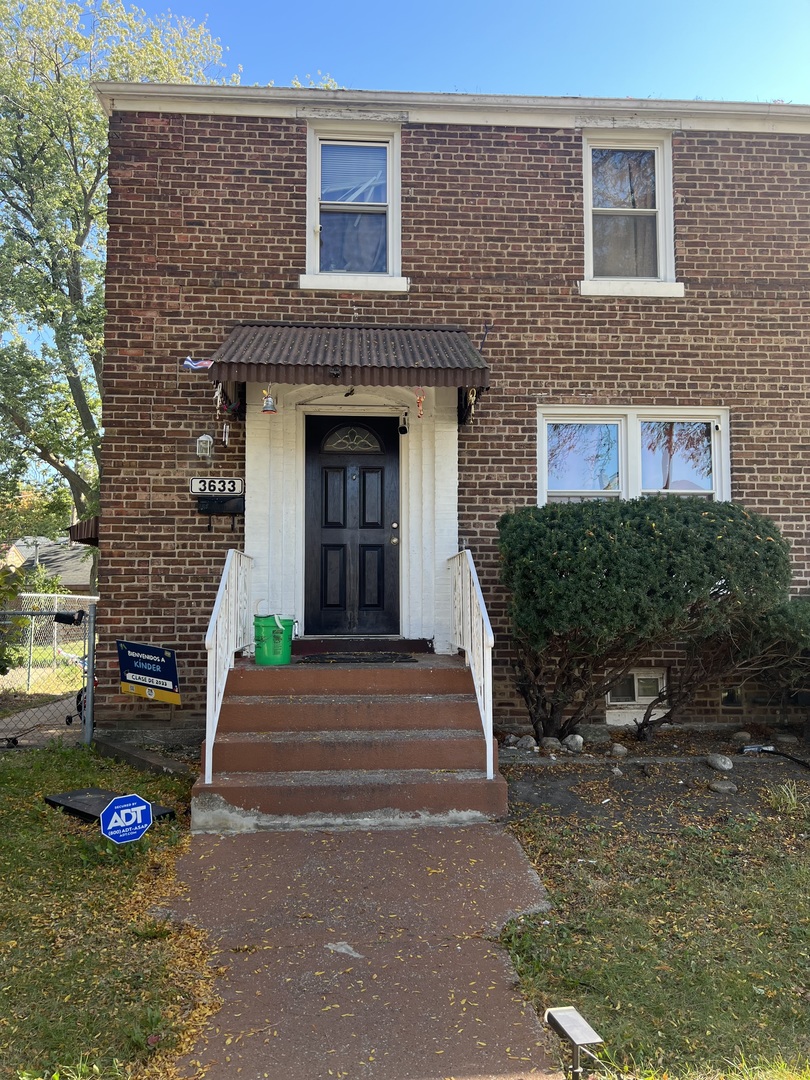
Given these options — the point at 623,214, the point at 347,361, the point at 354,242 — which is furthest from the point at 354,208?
the point at 623,214

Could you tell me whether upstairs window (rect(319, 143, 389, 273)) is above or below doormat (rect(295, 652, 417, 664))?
above

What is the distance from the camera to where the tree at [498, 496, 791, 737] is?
5.59 meters

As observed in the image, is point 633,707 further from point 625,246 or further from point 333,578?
point 625,246

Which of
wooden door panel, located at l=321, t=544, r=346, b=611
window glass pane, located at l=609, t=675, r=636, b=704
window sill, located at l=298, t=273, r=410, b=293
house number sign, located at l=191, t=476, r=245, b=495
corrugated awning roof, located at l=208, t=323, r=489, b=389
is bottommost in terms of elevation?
window glass pane, located at l=609, t=675, r=636, b=704

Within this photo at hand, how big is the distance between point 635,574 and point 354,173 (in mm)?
5033

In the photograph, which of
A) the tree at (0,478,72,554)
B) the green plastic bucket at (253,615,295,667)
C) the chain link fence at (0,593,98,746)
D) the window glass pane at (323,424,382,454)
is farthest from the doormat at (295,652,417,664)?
the tree at (0,478,72,554)

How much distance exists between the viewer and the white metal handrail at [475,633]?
5.13 metres

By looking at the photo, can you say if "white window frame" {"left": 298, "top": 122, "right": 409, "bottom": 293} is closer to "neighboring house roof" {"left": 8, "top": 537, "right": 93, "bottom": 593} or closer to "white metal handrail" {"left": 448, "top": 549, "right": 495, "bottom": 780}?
"white metal handrail" {"left": 448, "top": 549, "right": 495, "bottom": 780}

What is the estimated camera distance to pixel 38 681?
43.9 ft

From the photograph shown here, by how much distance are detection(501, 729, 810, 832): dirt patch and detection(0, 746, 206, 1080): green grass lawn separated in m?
2.49

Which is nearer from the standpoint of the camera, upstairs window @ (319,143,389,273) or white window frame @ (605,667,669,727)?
white window frame @ (605,667,669,727)

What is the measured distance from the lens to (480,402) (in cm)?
731

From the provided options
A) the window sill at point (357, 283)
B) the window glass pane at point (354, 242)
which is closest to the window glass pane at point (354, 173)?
the window glass pane at point (354, 242)

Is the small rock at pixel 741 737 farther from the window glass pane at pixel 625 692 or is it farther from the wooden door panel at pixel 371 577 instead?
the wooden door panel at pixel 371 577
